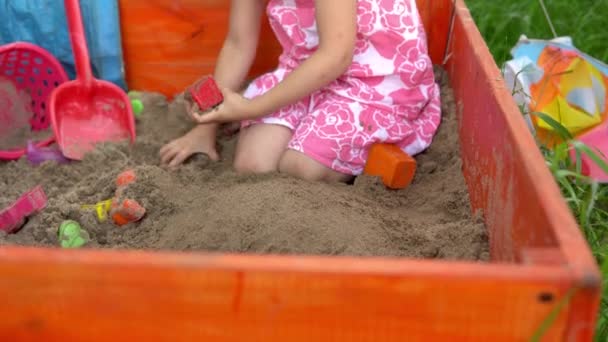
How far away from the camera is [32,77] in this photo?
1818 millimetres

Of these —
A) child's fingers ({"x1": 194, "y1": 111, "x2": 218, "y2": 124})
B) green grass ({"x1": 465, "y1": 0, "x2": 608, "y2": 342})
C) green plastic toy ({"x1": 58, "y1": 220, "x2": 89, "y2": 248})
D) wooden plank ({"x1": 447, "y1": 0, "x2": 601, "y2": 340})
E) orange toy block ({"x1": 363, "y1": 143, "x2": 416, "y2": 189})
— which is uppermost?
wooden plank ({"x1": 447, "y1": 0, "x2": 601, "y2": 340})

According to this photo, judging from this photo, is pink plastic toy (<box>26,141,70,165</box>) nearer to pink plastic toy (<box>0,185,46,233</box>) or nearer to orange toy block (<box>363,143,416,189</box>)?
pink plastic toy (<box>0,185,46,233</box>)

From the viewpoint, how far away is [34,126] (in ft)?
5.96

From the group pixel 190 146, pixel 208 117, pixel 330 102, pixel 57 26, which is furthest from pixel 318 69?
pixel 57 26

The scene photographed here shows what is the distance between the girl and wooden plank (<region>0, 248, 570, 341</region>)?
2.61 feet

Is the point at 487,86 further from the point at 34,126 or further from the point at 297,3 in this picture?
the point at 34,126

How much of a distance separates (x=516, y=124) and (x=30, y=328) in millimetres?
664

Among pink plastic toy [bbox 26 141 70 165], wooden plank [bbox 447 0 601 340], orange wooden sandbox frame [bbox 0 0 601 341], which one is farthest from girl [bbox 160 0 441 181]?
orange wooden sandbox frame [bbox 0 0 601 341]

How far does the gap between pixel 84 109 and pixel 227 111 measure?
40 cm

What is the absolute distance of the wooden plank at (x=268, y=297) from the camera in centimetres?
73

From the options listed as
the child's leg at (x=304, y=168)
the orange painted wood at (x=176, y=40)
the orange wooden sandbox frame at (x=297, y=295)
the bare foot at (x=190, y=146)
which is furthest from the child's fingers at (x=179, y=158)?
the orange wooden sandbox frame at (x=297, y=295)

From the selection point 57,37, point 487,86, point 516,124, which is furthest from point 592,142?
point 57,37

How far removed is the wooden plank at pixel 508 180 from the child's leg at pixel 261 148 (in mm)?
373

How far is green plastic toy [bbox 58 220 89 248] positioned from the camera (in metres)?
1.30
